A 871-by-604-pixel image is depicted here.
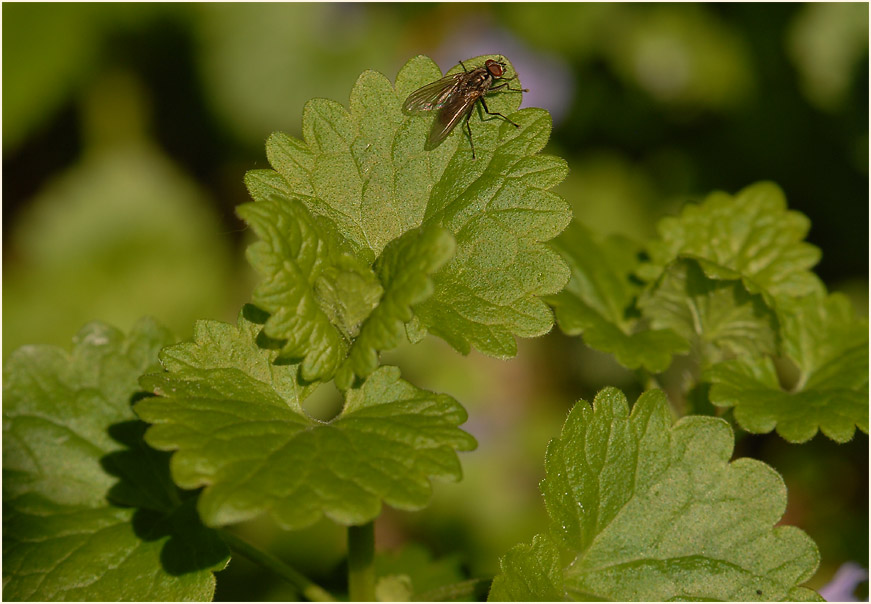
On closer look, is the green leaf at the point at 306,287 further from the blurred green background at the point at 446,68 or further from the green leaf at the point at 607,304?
the blurred green background at the point at 446,68

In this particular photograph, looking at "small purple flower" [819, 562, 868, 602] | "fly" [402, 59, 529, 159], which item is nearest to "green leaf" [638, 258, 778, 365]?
"fly" [402, 59, 529, 159]

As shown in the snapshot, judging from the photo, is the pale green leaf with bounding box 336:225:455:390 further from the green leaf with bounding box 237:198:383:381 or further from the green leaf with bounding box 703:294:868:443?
the green leaf with bounding box 703:294:868:443

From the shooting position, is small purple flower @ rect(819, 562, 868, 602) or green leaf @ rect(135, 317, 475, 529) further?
small purple flower @ rect(819, 562, 868, 602)

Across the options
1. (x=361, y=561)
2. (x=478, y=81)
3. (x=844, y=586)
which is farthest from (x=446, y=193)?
(x=844, y=586)

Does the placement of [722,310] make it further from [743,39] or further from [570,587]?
[743,39]

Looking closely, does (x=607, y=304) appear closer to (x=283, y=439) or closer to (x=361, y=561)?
(x=361, y=561)
